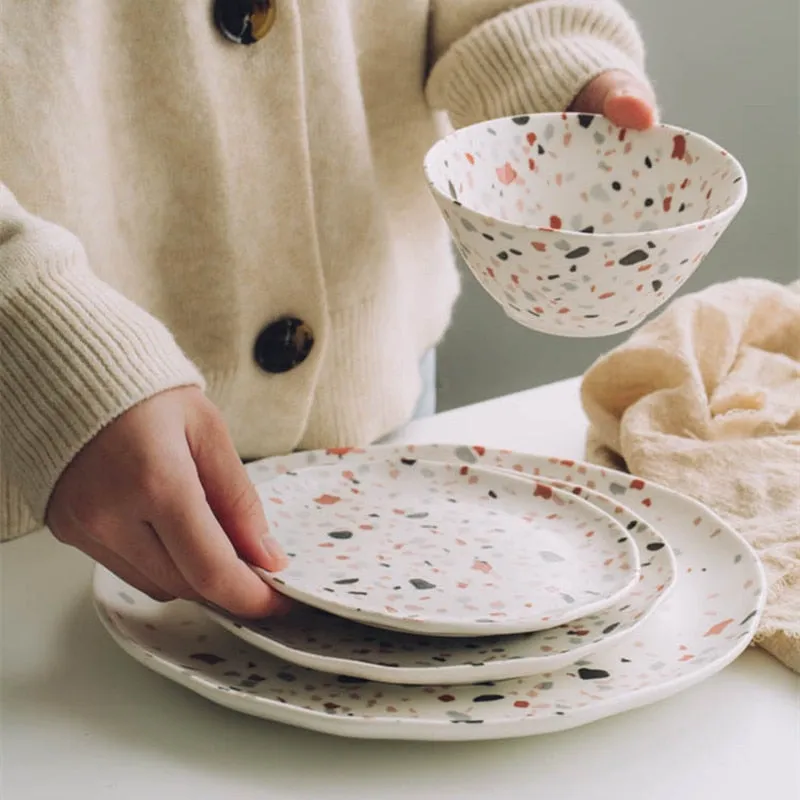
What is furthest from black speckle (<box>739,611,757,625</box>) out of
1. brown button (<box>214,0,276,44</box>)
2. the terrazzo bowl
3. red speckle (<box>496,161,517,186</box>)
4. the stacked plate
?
brown button (<box>214,0,276,44</box>)

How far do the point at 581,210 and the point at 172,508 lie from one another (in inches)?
11.8

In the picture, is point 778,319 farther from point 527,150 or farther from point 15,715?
point 15,715

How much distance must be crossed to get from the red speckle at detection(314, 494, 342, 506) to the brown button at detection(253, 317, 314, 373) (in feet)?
0.43

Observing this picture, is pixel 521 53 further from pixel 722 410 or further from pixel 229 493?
pixel 229 493

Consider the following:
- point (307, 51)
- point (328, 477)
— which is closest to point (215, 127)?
point (307, 51)

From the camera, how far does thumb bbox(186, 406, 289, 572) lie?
48 centimetres

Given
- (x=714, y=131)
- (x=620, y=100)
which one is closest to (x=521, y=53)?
(x=620, y=100)

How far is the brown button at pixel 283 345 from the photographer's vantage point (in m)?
0.68

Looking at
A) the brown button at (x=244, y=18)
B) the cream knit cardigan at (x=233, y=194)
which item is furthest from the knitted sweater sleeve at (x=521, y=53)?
the brown button at (x=244, y=18)

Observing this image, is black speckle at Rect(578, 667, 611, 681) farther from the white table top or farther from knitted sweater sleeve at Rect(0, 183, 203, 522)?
knitted sweater sleeve at Rect(0, 183, 203, 522)

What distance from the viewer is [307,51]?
0.66 m

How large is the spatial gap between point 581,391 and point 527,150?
18 centimetres

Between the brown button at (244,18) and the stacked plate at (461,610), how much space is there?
251 millimetres

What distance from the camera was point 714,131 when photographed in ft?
4.87
